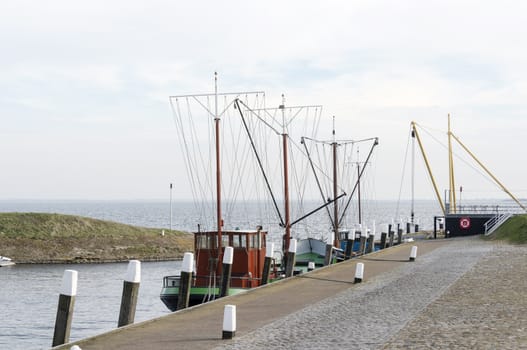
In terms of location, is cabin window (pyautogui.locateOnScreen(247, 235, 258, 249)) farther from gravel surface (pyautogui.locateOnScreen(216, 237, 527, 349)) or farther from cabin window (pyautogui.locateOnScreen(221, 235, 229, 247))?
gravel surface (pyautogui.locateOnScreen(216, 237, 527, 349))

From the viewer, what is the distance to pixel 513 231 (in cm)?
5366

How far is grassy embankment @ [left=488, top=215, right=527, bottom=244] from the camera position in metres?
49.9

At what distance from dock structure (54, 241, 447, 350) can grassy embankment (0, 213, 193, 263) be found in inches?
2126

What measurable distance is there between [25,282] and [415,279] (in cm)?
3943

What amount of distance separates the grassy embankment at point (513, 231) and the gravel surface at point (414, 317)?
20.3m

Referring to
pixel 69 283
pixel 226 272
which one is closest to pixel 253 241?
pixel 226 272

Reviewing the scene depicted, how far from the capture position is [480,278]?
1107 inches

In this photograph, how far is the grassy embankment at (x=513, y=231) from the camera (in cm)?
4992

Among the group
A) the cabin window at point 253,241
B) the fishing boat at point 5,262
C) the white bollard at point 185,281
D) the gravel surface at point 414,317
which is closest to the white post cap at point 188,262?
the white bollard at point 185,281

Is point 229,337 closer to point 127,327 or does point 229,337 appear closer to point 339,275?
point 127,327

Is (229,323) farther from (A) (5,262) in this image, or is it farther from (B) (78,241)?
(B) (78,241)

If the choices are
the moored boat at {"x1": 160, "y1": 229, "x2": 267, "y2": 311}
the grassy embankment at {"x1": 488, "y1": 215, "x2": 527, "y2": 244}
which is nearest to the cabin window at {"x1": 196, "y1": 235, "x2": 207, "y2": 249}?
the moored boat at {"x1": 160, "y1": 229, "x2": 267, "y2": 311}

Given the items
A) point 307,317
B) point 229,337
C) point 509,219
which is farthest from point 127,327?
point 509,219

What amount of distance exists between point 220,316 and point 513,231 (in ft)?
127
